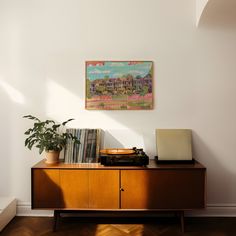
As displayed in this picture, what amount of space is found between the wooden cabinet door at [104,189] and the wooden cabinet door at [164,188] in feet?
0.25

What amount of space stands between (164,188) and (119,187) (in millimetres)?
432

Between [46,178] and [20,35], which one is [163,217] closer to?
[46,178]

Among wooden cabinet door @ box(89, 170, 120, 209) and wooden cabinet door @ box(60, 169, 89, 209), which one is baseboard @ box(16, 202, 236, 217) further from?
wooden cabinet door @ box(89, 170, 120, 209)

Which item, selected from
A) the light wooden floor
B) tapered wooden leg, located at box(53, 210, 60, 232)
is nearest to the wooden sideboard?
tapered wooden leg, located at box(53, 210, 60, 232)

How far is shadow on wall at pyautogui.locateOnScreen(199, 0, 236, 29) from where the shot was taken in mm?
2752

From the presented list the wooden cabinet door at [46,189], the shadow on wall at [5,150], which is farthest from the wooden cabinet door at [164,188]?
the shadow on wall at [5,150]

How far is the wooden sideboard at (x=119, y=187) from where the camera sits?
2770 millimetres

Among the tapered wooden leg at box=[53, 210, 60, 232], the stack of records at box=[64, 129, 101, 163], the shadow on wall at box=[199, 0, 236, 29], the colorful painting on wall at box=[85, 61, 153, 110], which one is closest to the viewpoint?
the shadow on wall at box=[199, 0, 236, 29]

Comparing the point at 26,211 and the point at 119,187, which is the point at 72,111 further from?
the point at 26,211

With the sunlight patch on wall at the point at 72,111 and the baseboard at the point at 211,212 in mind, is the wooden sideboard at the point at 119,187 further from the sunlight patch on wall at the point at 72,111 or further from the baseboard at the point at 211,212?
the sunlight patch on wall at the point at 72,111

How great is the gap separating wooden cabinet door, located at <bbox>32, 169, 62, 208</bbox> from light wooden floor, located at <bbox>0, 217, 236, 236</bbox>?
287mm

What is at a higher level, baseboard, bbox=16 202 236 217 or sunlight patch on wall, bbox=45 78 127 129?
sunlight patch on wall, bbox=45 78 127 129

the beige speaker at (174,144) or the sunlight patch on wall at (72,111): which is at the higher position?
the sunlight patch on wall at (72,111)

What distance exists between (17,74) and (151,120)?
1.56 m
